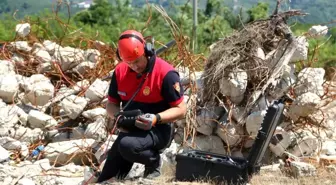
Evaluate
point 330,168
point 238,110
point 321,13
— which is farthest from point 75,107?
point 321,13

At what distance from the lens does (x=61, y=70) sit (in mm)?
9633

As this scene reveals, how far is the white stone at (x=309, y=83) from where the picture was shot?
25.8 feet

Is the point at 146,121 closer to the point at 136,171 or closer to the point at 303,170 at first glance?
the point at 136,171

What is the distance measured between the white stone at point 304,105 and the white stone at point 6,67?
421 centimetres

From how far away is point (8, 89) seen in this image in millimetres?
8953

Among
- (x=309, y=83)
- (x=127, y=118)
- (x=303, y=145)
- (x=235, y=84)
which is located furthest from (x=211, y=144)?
(x=127, y=118)

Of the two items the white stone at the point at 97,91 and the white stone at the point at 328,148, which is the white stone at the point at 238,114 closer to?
the white stone at the point at 328,148

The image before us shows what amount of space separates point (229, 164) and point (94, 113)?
269 centimetres

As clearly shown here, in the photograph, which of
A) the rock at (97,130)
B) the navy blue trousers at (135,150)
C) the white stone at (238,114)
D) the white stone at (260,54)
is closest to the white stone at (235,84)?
the white stone at (238,114)

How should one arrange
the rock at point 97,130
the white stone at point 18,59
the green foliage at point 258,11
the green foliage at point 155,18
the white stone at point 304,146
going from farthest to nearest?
the green foliage at point 258,11
the green foliage at point 155,18
the white stone at point 18,59
the rock at point 97,130
the white stone at point 304,146

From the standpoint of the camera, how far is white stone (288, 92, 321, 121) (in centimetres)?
761

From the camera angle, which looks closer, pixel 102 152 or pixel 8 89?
pixel 102 152

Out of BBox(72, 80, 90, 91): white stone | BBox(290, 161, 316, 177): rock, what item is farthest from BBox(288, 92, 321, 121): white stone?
BBox(72, 80, 90, 91): white stone

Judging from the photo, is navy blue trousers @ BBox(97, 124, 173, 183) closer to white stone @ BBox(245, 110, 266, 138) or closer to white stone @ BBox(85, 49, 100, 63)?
white stone @ BBox(245, 110, 266, 138)
